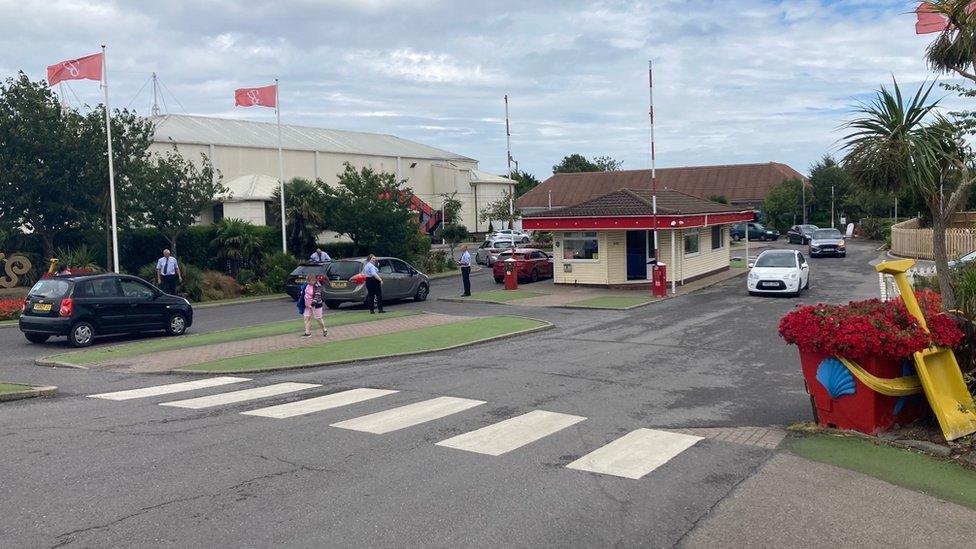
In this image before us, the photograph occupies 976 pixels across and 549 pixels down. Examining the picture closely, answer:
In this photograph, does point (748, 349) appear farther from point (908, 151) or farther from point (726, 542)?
point (726, 542)

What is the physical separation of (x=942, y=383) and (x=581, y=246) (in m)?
23.8

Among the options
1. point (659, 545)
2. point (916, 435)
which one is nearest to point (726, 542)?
point (659, 545)

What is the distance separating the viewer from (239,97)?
3406 centimetres

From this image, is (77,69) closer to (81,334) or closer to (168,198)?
(168,198)

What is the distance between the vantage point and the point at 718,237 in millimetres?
38625

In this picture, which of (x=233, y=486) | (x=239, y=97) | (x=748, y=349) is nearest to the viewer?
(x=233, y=486)

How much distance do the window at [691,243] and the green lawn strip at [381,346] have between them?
14.3 m

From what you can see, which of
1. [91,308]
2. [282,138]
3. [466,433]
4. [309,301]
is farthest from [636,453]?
[282,138]

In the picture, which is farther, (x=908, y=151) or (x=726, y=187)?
(x=726, y=187)

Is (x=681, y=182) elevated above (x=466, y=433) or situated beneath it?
elevated above

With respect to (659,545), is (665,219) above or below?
above

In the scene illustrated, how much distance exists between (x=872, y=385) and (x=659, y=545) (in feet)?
12.8

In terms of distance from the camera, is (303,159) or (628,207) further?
(303,159)

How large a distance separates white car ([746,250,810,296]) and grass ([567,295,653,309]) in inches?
147
